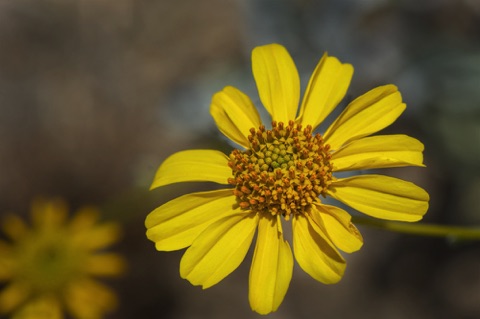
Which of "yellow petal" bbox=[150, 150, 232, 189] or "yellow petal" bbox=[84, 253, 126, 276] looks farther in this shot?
"yellow petal" bbox=[84, 253, 126, 276]

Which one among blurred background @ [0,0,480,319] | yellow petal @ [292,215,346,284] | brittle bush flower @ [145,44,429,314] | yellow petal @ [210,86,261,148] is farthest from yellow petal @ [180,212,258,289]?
blurred background @ [0,0,480,319]

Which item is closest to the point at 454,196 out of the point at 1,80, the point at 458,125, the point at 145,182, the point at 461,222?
the point at 461,222

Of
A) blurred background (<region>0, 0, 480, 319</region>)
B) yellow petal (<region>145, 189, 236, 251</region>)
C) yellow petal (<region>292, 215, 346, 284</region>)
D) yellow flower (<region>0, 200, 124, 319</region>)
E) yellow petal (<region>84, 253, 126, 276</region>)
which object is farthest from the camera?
blurred background (<region>0, 0, 480, 319</region>)

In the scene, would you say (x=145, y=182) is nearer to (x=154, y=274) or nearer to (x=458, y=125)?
(x=154, y=274)

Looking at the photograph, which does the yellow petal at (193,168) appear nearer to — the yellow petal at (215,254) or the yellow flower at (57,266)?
the yellow petal at (215,254)

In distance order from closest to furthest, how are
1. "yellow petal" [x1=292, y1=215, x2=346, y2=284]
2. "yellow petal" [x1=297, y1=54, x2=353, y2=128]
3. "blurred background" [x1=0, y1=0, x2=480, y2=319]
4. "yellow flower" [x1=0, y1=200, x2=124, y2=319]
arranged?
"yellow petal" [x1=292, y1=215, x2=346, y2=284] → "yellow petal" [x1=297, y1=54, x2=353, y2=128] → "yellow flower" [x1=0, y1=200, x2=124, y2=319] → "blurred background" [x1=0, y1=0, x2=480, y2=319]

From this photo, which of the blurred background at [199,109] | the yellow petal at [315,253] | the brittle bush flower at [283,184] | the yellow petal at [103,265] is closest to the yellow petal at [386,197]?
the brittle bush flower at [283,184]

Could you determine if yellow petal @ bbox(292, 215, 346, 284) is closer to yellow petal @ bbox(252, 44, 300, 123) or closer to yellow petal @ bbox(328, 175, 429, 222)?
yellow petal @ bbox(328, 175, 429, 222)

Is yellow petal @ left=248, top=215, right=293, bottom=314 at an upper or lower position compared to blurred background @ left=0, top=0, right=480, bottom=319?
upper
